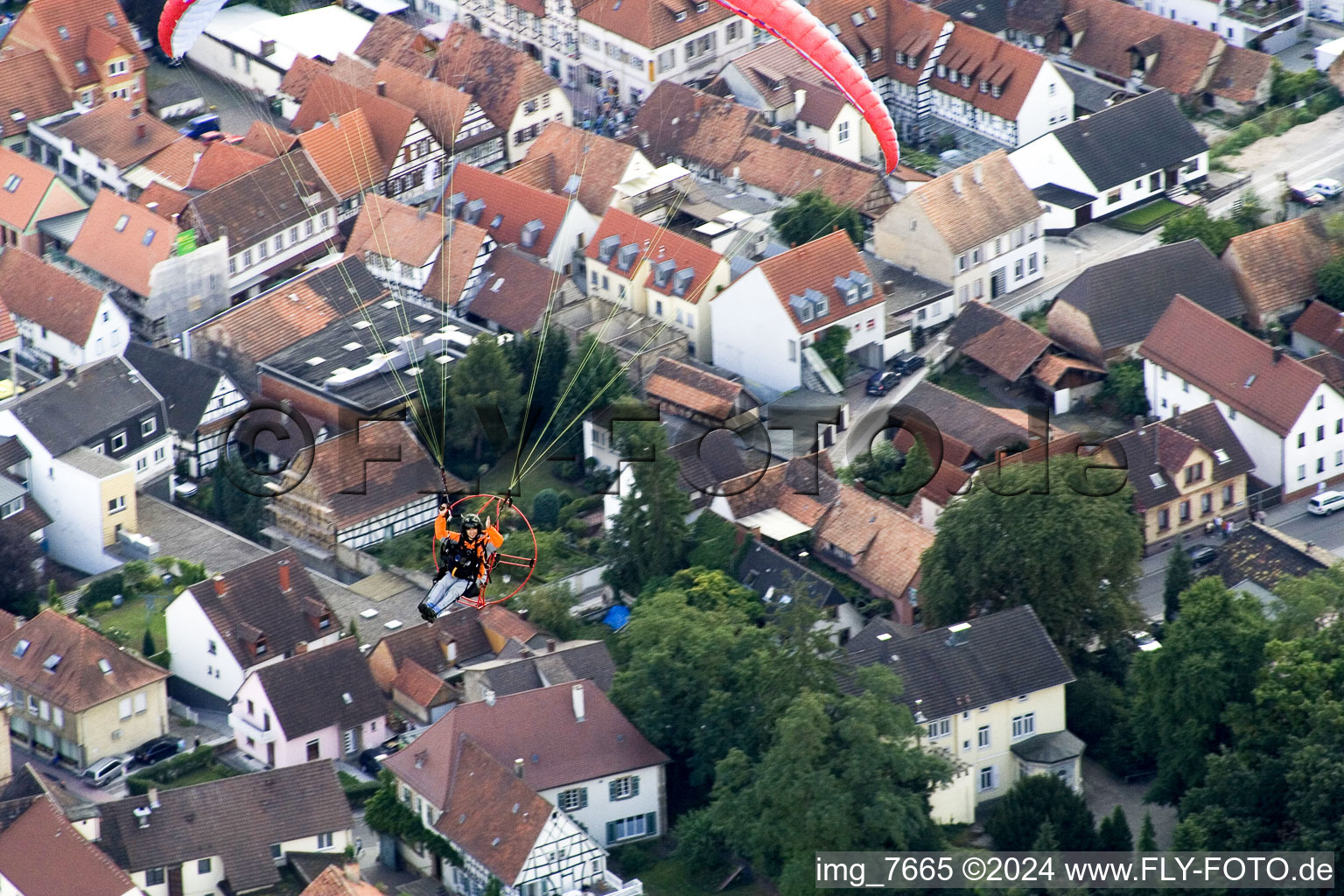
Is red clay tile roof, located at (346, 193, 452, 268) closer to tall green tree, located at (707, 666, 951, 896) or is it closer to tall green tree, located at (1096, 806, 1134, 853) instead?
tall green tree, located at (707, 666, 951, 896)

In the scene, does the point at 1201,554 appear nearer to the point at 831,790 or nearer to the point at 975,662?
the point at 975,662

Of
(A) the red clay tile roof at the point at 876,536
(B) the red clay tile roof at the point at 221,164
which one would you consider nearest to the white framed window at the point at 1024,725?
(A) the red clay tile roof at the point at 876,536

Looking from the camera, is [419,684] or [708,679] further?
[419,684]

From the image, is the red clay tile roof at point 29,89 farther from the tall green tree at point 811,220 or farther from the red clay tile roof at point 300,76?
the tall green tree at point 811,220

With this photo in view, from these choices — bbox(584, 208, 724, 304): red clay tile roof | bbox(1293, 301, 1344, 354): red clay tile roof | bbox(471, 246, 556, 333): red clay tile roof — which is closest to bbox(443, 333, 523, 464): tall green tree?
bbox(471, 246, 556, 333): red clay tile roof

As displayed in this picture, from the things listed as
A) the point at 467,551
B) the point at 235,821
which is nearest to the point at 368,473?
the point at 235,821

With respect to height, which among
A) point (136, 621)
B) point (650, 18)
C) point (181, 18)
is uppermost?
point (181, 18)

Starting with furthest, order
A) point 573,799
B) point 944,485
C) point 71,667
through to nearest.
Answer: point 944,485 → point 71,667 → point 573,799

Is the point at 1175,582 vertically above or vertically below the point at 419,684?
above
